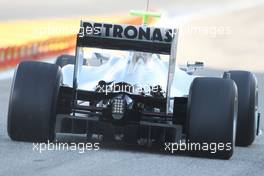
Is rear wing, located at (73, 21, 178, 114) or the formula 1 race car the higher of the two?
rear wing, located at (73, 21, 178, 114)

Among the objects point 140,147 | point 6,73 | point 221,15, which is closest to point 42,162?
point 140,147

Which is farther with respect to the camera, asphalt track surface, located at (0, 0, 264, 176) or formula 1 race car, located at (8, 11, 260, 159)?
formula 1 race car, located at (8, 11, 260, 159)

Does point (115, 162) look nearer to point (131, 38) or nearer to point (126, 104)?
point (126, 104)

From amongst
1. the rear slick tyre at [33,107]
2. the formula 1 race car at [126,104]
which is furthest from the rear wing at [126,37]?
the rear slick tyre at [33,107]

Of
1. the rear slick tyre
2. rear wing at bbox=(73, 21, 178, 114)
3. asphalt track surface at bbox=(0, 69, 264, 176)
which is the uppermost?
rear wing at bbox=(73, 21, 178, 114)

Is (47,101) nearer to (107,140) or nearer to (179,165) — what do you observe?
(107,140)

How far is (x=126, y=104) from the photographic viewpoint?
9758 millimetres

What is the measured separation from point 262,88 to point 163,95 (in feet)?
30.3

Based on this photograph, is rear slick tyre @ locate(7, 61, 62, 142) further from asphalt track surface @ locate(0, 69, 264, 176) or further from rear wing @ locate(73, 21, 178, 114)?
rear wing @ locate(73, 21, 178, 114)

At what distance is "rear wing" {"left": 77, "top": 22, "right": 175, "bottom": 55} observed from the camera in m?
9.68

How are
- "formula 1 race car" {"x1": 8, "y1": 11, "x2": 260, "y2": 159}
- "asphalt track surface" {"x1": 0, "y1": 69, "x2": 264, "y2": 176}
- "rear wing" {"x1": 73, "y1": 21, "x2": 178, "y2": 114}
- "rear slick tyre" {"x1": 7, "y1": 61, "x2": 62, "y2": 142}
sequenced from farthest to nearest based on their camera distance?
"rear slick tyre" {"x1": 7, "y1": 61, "x2": 62, "y2": 142} < "rear wing" {"x1": 73, "y1": 21, "x2": 178, "y2": 114} < "formula 1 race car" {"x1": 8, "y1": 11, "x2": 260, "y2": 159} < "asphalt track surface" {"x1": 0, "y1": 69, "x2": 264, "y2": 176}

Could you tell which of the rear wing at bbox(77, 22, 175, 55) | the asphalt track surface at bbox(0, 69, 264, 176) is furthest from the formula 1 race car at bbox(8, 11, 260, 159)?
the asphalt track surface at bbox(0, 69, 264, 176)

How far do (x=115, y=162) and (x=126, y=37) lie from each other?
1475mm

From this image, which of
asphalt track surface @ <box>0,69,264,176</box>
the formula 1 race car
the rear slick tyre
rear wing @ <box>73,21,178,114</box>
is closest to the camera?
asphalt track surface @ <box>0,69,264,176</box>
